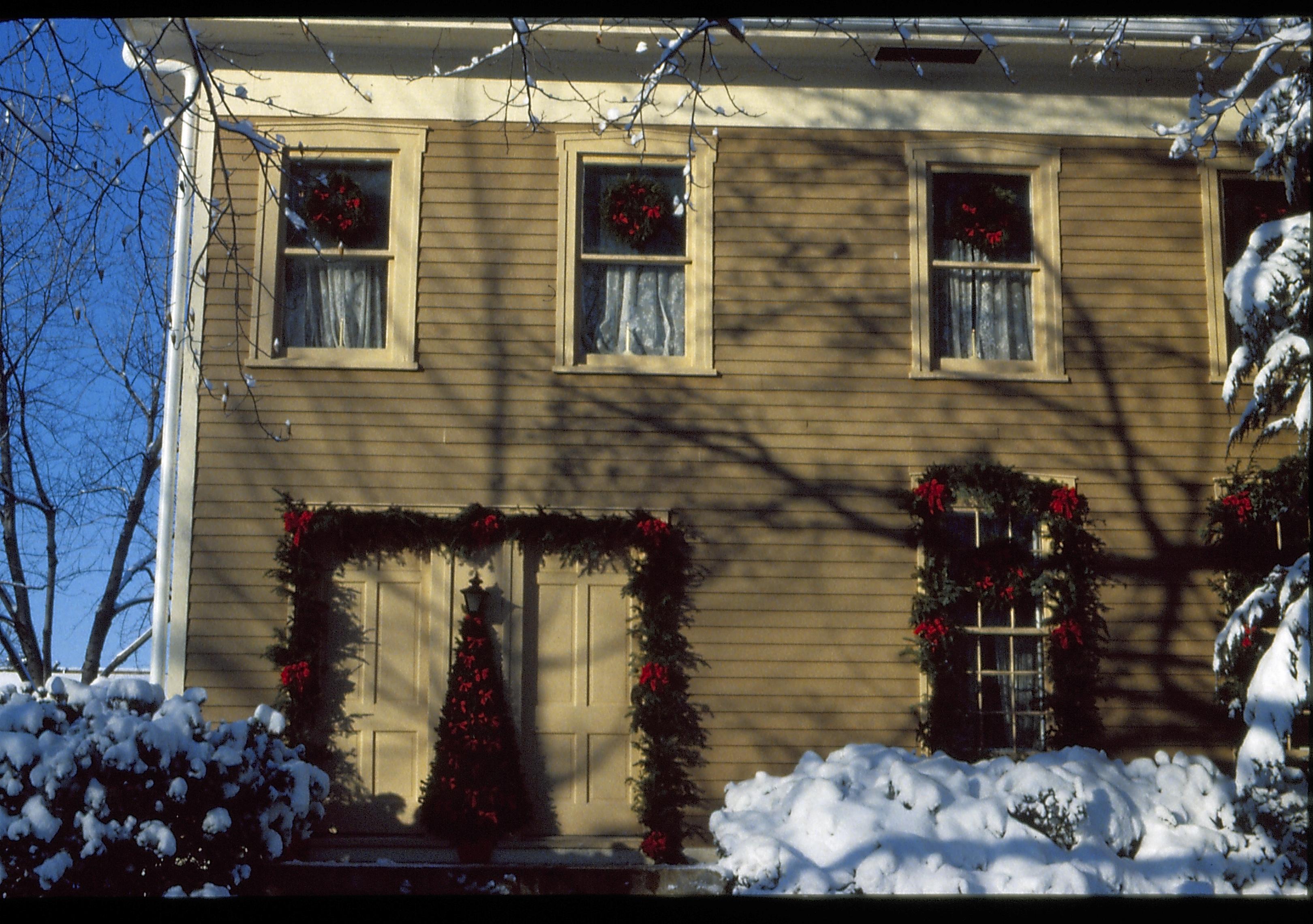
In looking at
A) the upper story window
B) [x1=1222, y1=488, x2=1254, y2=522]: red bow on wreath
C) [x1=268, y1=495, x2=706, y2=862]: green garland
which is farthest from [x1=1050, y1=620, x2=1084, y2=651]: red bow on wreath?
[x1=268, y1=495, x2=706, y2=862]: green garland

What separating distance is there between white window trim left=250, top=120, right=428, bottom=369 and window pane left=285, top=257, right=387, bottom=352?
70 mm

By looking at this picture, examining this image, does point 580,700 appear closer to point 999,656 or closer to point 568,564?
point 568,564

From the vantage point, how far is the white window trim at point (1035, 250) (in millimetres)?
8836

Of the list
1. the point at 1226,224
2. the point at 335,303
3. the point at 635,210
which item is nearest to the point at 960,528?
the point at 1226,224

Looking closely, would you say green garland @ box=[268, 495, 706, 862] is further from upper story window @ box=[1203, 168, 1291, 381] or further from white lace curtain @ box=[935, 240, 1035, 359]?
upper story window @ box=[1203, 168, 1291, 381]

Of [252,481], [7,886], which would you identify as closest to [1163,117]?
[252,481]

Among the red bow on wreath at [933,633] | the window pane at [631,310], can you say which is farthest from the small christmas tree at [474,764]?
the red bow on wreath at [933,633]

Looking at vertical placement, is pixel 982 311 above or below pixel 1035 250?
below

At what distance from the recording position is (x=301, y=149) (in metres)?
5.55

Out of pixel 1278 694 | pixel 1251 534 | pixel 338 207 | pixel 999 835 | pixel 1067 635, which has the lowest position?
pixel 999 835

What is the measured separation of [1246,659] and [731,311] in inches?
169

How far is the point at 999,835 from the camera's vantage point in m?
6.07

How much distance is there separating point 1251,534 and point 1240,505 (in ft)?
0.93
